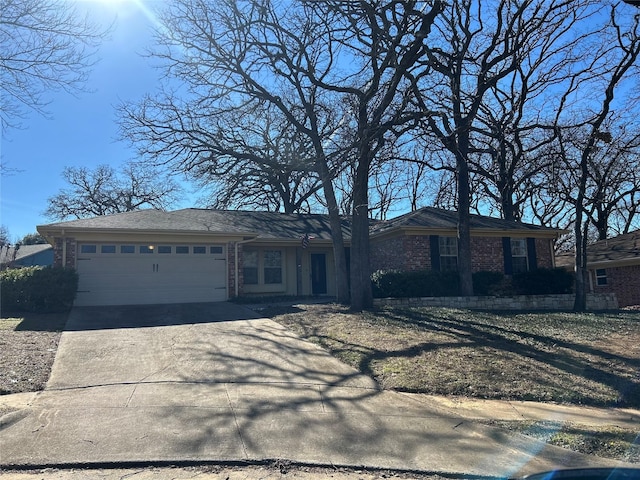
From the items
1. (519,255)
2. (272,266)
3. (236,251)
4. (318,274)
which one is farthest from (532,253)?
(236,251)

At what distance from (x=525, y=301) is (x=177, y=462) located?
14.2m

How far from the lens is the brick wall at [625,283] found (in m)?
21.0

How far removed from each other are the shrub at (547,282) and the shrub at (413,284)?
11.7 feet

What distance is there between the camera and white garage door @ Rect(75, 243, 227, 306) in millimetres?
14977

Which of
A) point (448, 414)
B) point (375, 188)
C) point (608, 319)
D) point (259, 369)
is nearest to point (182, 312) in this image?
point (259, 369)

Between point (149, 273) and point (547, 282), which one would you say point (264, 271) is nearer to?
point (149, 273)

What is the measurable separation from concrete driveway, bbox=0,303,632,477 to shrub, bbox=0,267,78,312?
5.30 meters

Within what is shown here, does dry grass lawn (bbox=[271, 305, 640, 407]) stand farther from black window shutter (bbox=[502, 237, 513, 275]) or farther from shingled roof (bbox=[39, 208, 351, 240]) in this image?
black window shutter (bbox=[502, 237, 513, 275])

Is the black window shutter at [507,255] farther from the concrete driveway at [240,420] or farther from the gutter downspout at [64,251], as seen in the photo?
the gutter downspout at [64,251]

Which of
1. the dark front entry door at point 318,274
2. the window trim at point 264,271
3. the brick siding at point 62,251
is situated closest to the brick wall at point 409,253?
the dark front entry door at point 318,274

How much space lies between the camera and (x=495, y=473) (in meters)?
3.96

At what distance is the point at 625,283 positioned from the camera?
70.4 ft

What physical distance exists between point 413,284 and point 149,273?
351 inches

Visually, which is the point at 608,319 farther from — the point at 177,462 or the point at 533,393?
the point at 177,462
